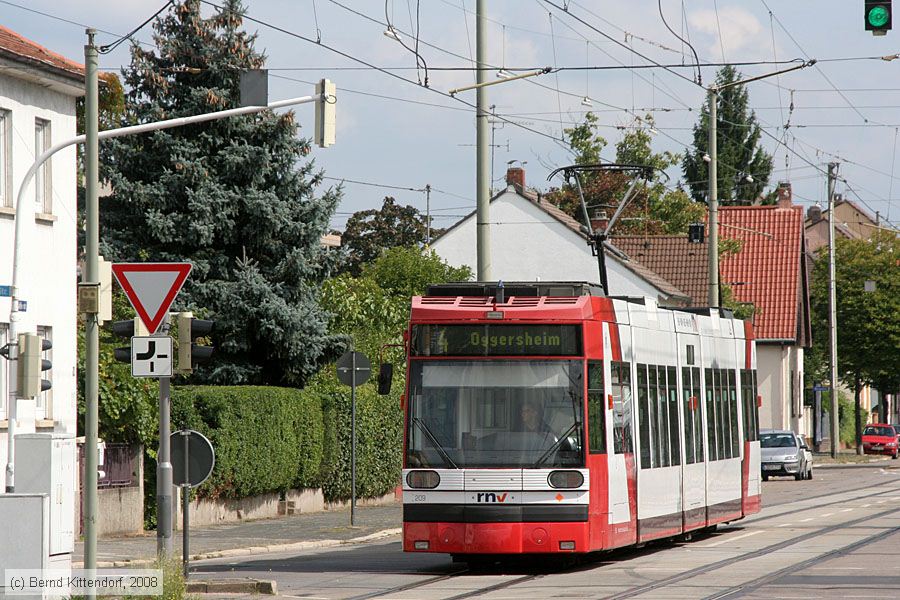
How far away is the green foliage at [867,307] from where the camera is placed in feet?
229

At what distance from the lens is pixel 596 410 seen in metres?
18.4

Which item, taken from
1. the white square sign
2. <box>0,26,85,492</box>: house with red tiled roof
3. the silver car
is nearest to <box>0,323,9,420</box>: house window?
<box>0,26,85,492</box>: house with red tiled roof

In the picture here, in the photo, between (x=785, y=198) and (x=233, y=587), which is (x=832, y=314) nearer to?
(x=785, y=198)

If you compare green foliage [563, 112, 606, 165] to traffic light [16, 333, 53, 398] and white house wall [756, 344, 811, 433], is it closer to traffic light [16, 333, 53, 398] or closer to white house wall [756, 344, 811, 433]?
white house wall [756, 344, 811, 433]

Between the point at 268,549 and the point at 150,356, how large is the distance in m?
8.77

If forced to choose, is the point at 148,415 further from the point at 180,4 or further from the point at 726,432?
the point at 180,4

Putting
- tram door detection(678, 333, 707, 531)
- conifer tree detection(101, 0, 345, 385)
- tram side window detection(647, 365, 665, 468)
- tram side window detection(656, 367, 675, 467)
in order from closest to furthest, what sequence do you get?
tram side window detection(647, 365, 665, 468)
tram side window detection(656, 367, 675, 467)
tram door detection(678, 333, 707, 531)
conifer tree detection(101, 0, 345, 385)

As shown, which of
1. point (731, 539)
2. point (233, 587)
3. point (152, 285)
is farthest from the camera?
point (731, 539)

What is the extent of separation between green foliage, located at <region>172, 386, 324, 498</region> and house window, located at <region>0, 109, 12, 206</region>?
4.08m

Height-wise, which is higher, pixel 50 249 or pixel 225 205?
pixel 225 205

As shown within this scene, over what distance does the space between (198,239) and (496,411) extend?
59.2ft

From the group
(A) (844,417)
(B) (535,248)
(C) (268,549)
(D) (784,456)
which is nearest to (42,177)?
(C) (268,549)

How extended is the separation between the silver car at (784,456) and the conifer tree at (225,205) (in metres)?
20.0

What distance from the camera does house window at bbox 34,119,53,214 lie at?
91.4 feet
